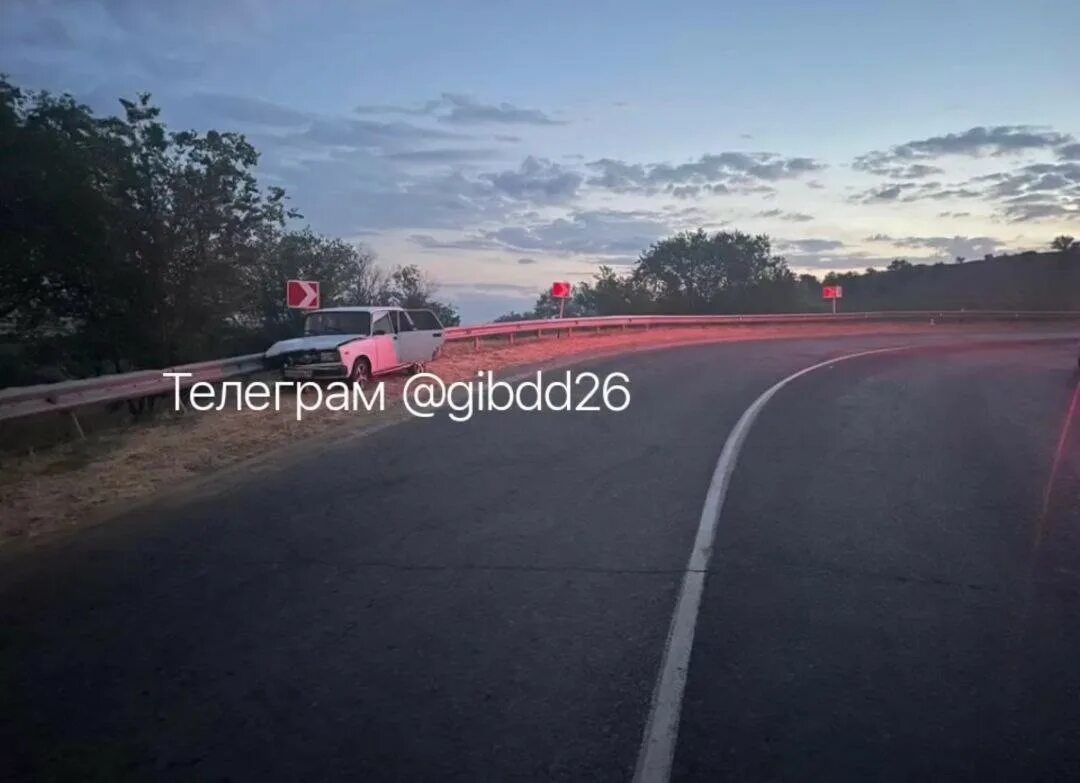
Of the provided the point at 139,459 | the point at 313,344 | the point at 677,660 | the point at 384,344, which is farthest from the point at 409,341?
the point at 677,660

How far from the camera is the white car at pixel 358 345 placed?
1781cm

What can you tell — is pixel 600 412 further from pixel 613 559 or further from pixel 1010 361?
pixel 1010 361

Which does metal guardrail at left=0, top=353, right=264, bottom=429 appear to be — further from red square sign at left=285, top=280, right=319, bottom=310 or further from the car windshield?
red square sign at left=285, top=280, right=319, bottom=310

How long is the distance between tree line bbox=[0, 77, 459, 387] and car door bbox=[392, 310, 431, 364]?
834 cm

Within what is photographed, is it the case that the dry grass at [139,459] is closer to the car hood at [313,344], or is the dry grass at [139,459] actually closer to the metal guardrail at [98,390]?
the metal guardrail at [98,390]

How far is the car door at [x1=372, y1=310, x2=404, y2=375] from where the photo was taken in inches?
760

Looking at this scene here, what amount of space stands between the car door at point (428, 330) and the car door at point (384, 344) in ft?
4.03

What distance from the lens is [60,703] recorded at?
196 inches

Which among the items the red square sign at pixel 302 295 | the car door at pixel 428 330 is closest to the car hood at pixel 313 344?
the red square sign at pixel 302 295

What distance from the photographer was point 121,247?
84.3 feet

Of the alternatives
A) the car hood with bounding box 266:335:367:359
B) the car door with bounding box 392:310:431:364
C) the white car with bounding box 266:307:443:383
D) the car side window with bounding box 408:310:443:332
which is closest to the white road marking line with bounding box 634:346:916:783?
the white car with bounding box 266:307:443:383

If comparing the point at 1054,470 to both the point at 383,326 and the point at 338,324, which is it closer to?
the point at 383,326

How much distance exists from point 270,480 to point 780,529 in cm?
535

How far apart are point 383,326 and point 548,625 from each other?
1438 cm
